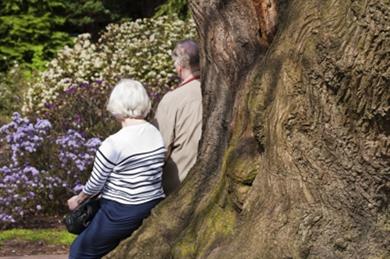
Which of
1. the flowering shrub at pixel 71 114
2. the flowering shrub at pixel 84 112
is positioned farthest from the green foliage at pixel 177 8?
the flowering shrub at pixel 84 112

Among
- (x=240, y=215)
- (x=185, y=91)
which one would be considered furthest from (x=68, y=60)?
(x=240, y=215)

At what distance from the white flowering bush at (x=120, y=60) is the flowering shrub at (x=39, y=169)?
130 inches

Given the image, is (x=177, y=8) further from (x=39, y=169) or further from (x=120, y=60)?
(x=39, y=169)

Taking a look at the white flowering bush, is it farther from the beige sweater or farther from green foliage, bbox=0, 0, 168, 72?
the beige sweater

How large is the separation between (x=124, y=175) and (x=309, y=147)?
1.75 metres

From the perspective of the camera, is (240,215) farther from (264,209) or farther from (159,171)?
(159,171)

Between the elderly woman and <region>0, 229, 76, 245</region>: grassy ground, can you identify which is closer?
the elderly woman

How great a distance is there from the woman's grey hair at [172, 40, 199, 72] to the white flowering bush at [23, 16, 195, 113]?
7982mm

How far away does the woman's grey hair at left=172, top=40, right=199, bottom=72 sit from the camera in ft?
21.3

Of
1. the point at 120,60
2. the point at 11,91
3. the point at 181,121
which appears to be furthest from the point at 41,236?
the point at 11,91

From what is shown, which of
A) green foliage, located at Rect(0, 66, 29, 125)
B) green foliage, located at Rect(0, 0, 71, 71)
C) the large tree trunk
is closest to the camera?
the large tree trunk

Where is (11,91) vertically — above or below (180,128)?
below

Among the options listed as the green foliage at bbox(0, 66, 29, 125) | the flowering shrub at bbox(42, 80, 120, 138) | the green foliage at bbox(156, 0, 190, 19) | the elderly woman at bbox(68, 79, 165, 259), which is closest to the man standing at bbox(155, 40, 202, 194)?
the elderly woman at bbox(68, 79, 165, 259)

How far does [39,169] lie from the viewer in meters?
11.4
